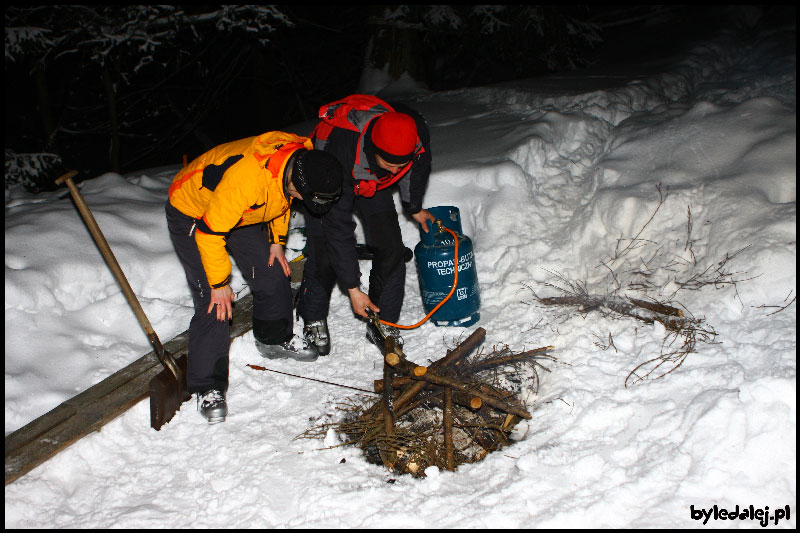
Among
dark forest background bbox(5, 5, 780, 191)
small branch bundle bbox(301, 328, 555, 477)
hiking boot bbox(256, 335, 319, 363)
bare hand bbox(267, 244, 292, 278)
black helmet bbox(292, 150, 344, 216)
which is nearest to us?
black helmet bbox(292, 150, 344, 216)

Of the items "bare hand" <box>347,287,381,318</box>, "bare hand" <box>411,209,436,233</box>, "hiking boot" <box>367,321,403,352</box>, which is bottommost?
"hiking boot" <box>367,321,403,352</box>

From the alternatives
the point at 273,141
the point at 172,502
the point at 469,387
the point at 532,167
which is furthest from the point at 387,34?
the point at 172,502

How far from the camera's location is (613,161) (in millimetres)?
5160

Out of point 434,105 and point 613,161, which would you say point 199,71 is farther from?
point 613,161

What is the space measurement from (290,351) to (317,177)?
4.98ft

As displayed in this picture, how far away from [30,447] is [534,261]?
3591 millimetres

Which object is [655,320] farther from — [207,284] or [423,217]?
[207,284]

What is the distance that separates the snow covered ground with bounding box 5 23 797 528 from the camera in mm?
2523

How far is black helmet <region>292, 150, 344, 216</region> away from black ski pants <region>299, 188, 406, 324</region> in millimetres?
498

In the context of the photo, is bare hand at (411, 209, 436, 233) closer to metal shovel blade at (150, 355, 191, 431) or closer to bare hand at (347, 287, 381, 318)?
bare hand at (347, 287, 381, 318)

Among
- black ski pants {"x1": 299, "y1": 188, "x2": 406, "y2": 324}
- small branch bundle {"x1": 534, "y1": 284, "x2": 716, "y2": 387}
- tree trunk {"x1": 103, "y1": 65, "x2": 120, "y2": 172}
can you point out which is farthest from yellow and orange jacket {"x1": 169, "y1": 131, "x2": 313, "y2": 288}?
tree trunk {"x1": 103, "y1": 65, "x2": 120, "y2": 172}

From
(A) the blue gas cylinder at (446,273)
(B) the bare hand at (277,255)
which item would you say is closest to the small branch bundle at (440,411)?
(A) the blue gas cylinder at (446,273)

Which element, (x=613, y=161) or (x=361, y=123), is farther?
(x=613, y=161)

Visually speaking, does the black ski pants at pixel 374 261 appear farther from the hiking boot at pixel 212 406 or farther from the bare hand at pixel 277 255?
the hiking boot at pixel 212 406
